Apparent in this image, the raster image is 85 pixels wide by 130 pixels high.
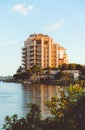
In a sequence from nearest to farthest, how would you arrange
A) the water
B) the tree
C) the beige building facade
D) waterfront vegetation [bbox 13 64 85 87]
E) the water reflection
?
the tree, the water, the water reflection, waterfront vegetation [bbox 13 64 85 87], the beige building facade

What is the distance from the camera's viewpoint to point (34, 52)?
170 metres

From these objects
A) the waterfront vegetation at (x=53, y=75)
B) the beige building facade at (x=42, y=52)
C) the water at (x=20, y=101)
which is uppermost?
the beige building facade at (x=42, y=52)

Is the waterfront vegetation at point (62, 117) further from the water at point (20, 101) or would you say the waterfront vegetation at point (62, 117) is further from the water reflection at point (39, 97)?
the water reflection at point (39, 97)

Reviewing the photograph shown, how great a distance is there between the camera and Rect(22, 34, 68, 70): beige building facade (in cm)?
17012

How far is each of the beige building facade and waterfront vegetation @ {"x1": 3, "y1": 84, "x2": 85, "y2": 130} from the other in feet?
499

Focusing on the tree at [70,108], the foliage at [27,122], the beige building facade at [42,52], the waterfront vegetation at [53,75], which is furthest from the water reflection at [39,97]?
the beige building facade at [42,52]

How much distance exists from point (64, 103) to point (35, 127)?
1612 mm

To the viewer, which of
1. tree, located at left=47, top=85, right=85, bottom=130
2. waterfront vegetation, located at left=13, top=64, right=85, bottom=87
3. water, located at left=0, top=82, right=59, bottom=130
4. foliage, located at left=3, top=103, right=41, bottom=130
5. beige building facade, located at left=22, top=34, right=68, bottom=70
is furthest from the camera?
beige building facade, located at left=22, top=34, right=68, bottom=70

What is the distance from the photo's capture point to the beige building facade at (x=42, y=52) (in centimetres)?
17012

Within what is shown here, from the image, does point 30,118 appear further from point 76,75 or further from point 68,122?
point 76,75

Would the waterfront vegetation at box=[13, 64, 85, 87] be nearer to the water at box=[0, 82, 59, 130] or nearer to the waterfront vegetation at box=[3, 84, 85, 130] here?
the water at box=[0, 82, 59, 130]

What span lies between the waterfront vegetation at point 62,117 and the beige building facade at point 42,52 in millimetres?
152220

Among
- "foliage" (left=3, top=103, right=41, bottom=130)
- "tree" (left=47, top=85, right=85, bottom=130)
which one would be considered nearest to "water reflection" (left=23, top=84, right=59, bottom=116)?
"tree" (left=47, top=85, right=85, bottom=130)

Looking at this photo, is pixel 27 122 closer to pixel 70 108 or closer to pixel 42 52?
pixel 70 108
